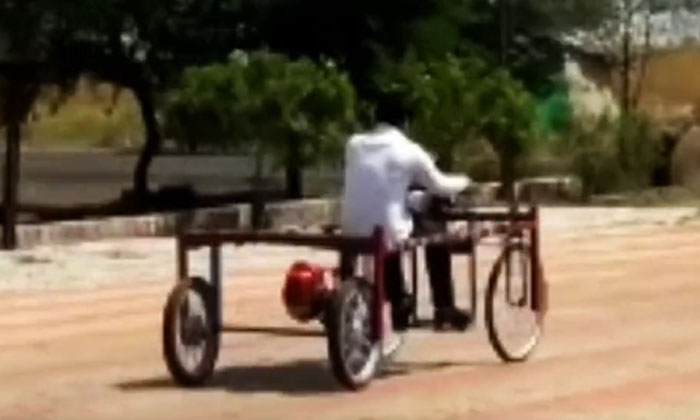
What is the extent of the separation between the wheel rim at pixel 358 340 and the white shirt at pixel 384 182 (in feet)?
2.24

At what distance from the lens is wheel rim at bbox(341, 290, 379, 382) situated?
15828 millimetres

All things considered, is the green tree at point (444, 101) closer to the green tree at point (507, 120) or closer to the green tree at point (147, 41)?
the green tree at point (507, 120)

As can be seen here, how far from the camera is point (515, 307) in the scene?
17.9 meters

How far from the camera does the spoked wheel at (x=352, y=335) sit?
51.5 feet

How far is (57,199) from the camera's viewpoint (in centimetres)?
4900

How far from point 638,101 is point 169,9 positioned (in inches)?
925

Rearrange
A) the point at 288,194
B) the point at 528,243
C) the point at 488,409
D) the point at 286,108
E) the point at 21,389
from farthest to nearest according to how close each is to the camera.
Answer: the point at 288,194
the point at 286,108
the point at 528,243
the point at 21,389
the point at 488,409

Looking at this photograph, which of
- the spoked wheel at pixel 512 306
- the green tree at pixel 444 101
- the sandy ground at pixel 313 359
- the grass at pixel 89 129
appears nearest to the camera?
the sandy ground at pixel 313 359

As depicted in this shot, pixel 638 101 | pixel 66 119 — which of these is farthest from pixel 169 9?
pixel 66 119

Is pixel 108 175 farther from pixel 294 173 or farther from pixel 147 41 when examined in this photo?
pixel 294 173

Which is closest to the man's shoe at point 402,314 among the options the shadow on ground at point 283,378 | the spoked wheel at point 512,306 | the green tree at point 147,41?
the shadow on ground at point 283,378

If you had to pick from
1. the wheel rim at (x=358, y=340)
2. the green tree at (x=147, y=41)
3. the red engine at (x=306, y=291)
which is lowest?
the wheel rim at (x=358, y=340)

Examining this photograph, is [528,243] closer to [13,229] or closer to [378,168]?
[378,168]

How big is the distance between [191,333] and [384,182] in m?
1.63
